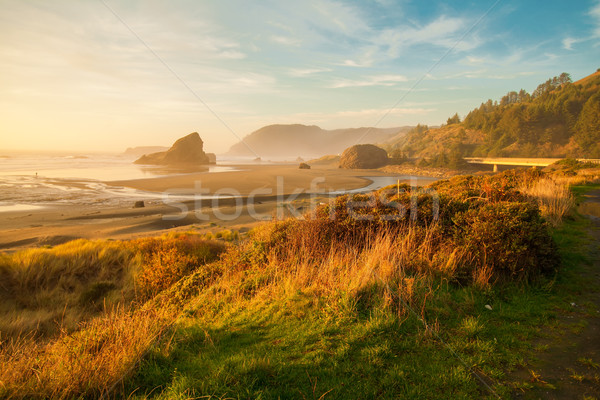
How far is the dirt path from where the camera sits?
123 inches

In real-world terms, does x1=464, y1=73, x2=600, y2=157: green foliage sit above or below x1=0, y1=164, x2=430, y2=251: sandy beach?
above

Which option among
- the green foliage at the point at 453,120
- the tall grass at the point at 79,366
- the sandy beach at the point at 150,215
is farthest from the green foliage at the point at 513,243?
the green foliage at the point at 453,120

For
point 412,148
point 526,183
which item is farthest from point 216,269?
point 412,148

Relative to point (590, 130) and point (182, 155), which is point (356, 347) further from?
point (590, 130)

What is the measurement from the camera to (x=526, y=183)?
A: 16812 mm

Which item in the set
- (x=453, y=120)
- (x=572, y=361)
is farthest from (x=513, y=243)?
(x=453, y=120)

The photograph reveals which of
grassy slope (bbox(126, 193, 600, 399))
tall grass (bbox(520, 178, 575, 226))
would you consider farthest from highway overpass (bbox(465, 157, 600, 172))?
grassy slope (bbox(126, 193, 600, 399))

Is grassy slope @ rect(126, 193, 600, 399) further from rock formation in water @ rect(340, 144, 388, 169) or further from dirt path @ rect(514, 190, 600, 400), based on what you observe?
rock formation in water @ rect(340, 144, 388, 169)

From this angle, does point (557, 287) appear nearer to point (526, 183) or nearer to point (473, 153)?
point (526, 183)

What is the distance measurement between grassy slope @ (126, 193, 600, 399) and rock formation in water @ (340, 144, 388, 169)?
72392mm

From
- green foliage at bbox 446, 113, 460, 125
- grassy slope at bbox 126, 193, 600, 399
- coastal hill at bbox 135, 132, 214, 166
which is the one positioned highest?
green foliage at bbox 446, 113, 460, 125

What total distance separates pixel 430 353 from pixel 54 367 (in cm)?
464

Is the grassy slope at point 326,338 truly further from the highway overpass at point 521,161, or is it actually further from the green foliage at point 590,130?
the green foliage at point 590,130

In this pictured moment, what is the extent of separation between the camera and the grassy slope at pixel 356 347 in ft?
10.5
